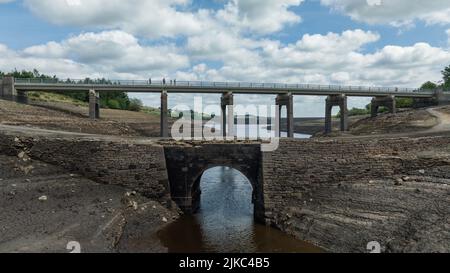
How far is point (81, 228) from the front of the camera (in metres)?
20.0

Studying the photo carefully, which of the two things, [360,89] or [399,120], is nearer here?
[399,120]

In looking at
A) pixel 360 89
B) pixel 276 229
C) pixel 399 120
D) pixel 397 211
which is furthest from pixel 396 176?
pixel 360 89

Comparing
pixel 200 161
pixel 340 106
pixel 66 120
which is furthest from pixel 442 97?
pixel 66 120

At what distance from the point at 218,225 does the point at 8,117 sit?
101 ft

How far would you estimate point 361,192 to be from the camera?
24875mm

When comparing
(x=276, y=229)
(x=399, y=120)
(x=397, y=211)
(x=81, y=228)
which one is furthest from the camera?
(x=399, y=120)

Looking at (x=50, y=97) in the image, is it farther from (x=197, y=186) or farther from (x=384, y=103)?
(x=384, y=103)

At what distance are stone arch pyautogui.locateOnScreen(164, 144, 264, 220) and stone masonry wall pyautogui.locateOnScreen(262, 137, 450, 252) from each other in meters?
1.79

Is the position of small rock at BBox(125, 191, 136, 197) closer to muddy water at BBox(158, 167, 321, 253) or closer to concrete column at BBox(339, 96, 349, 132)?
muddy water at BBox(158, 167, 321, 253)

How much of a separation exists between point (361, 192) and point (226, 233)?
10.3 metres

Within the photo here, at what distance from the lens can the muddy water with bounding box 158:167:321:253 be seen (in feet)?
72.1

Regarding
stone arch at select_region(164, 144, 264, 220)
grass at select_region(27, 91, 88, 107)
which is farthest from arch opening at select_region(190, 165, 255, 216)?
grass at select_region(27, 91, 88, 107)
